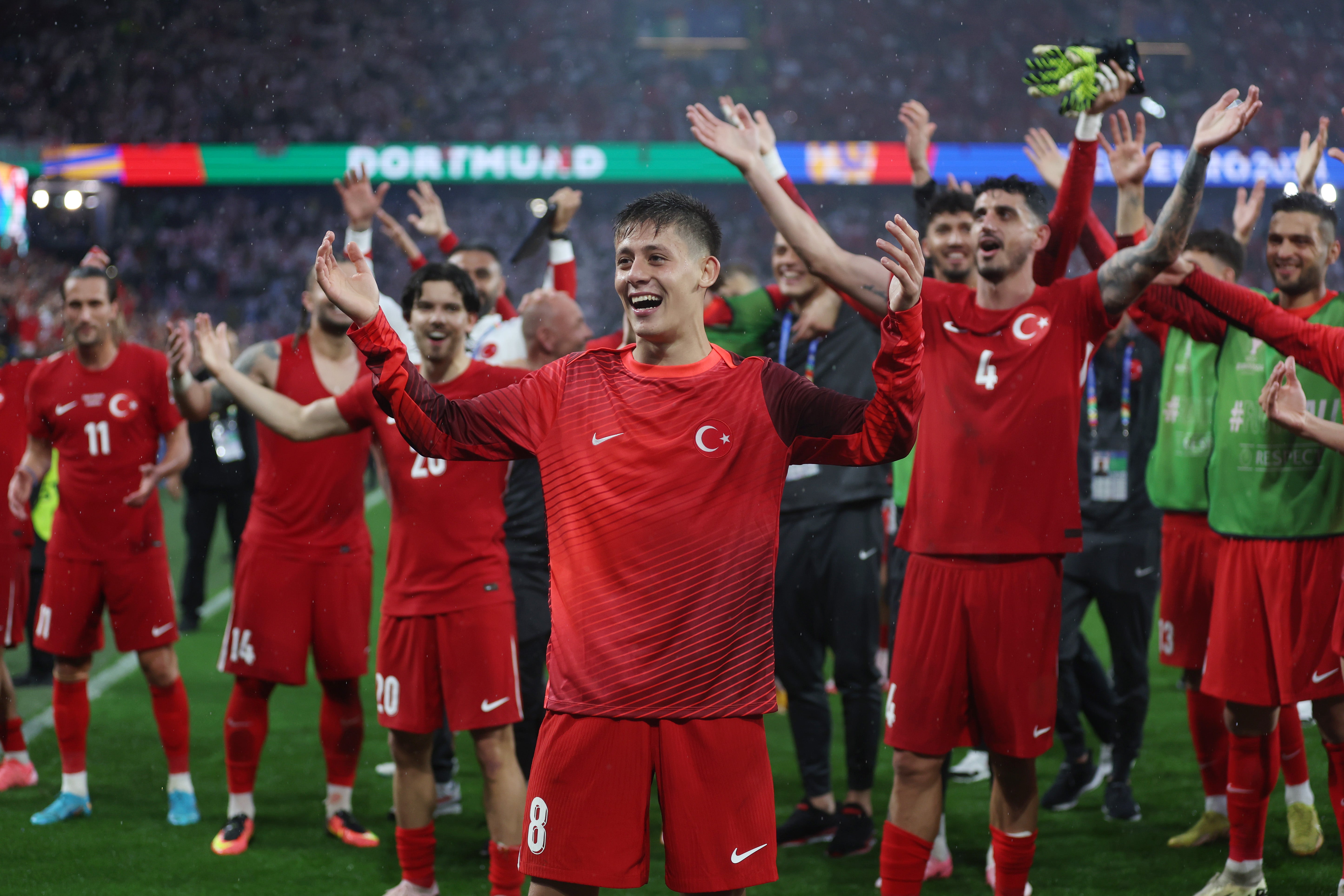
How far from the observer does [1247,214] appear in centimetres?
529

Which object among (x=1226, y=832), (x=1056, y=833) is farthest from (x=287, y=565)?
(x=1226, y=832)

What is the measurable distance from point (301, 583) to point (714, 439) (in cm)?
288

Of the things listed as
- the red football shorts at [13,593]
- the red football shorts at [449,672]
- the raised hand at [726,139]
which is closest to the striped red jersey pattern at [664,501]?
the raised hand at [726,139]

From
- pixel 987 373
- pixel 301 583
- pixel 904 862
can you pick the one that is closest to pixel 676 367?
pixel 987 373

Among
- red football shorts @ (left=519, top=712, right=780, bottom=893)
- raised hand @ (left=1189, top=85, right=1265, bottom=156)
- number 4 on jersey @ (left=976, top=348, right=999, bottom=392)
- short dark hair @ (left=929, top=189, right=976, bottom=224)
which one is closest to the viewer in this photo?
red football shorts @ (left=519, top=712, right=780, bottom=893)

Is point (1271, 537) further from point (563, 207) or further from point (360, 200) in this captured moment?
point (360, 200)

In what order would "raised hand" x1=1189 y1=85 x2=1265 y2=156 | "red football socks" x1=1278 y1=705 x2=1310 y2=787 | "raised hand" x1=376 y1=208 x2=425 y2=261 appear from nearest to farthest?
"raised hand" x1=1189 y1=85 x2=1265 y2=156, "red football socks" x1=1278 y1=705 x2=1310 y2=787, "raised hand" x1=376 y1=208 x2=425 y2=261

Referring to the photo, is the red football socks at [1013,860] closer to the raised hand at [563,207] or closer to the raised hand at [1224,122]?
the raised hand at [1224,122]

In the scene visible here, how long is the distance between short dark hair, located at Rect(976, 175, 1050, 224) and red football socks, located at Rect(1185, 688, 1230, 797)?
2.21 metres

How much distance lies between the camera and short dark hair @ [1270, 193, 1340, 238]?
14.4ft

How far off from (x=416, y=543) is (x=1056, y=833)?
2.95 metres

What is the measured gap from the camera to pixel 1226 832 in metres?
5.05

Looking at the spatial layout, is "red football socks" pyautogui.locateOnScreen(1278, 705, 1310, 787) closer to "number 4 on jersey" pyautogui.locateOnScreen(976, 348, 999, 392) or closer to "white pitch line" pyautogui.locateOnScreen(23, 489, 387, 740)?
"number 4 on jersey" pyautogui.locateOnScreen(976, 348, 999, 392)

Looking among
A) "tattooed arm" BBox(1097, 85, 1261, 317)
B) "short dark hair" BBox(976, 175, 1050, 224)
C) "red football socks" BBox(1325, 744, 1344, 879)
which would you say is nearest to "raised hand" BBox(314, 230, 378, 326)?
"short dark hair" BBox(976, 175, 1050, 224)
